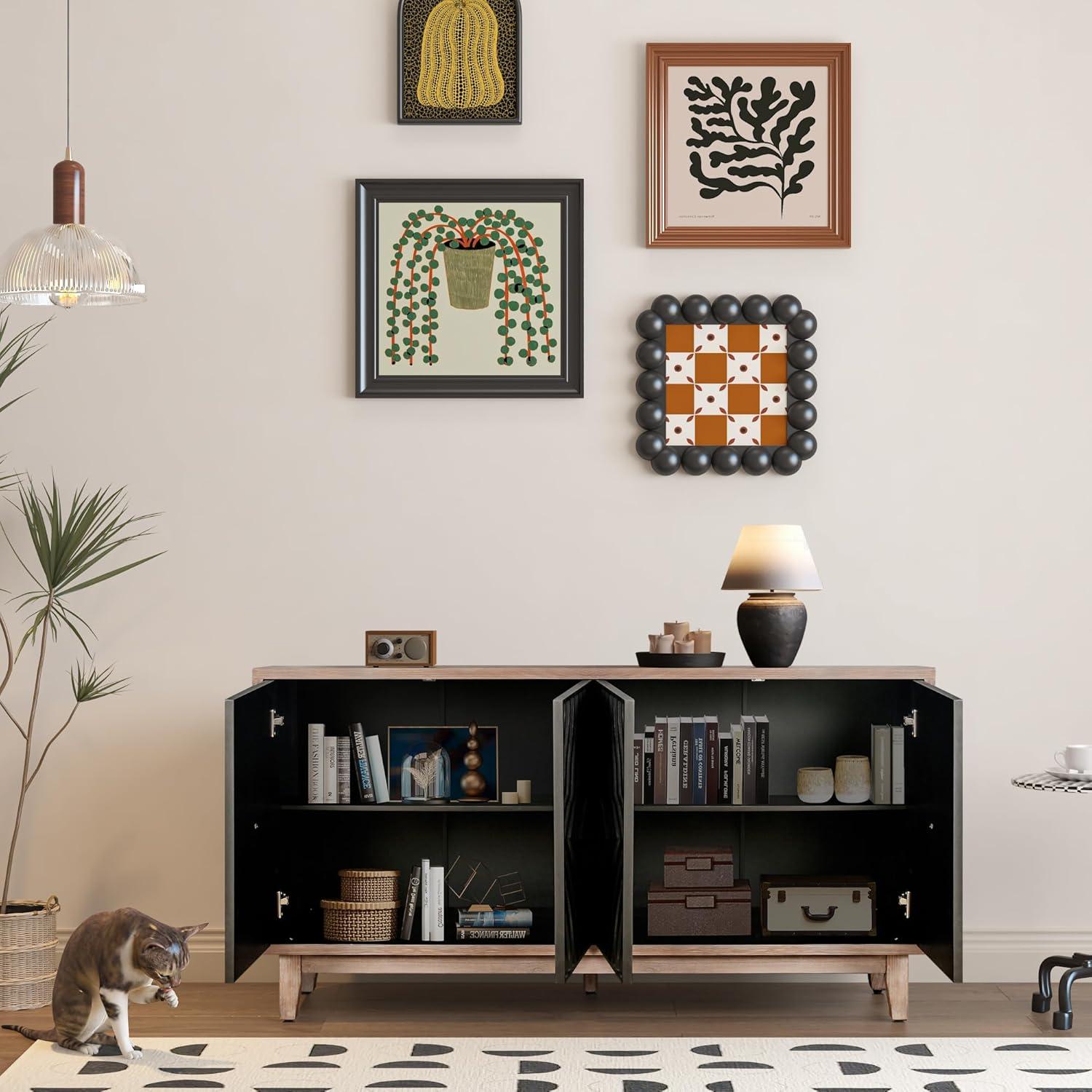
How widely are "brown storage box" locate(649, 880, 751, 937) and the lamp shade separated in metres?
0.81

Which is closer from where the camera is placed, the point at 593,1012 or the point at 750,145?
the point at 593,1012

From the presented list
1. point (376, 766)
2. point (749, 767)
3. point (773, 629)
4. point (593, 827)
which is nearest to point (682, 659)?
point (773, 629)

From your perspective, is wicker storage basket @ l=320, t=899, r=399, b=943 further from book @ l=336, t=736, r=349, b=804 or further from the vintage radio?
the vintage radio

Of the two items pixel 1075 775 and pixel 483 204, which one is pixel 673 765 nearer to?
pixel 1075 775

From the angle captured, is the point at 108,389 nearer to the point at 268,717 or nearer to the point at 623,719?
the point at 268,717

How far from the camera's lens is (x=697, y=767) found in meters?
3.32

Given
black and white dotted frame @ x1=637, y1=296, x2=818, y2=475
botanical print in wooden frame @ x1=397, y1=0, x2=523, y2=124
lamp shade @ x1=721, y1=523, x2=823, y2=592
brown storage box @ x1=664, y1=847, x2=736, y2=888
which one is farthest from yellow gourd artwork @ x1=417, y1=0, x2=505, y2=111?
brown storage box @ x1=664, y1=847, x2=736, y2=888

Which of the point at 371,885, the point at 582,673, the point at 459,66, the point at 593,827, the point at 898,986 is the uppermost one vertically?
the point at 459,66

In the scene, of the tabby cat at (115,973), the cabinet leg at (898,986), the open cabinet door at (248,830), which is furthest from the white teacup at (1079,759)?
the tabby cat at (115,973)

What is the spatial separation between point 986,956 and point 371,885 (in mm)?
1804

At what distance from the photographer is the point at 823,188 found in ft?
12.2

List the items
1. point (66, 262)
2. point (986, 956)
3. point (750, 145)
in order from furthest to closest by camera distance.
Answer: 1. point (750, 145)
2. point (986, 956)
3. point (66, 262)

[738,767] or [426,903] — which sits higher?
[738,767]

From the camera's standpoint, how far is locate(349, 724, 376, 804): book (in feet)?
11.0
